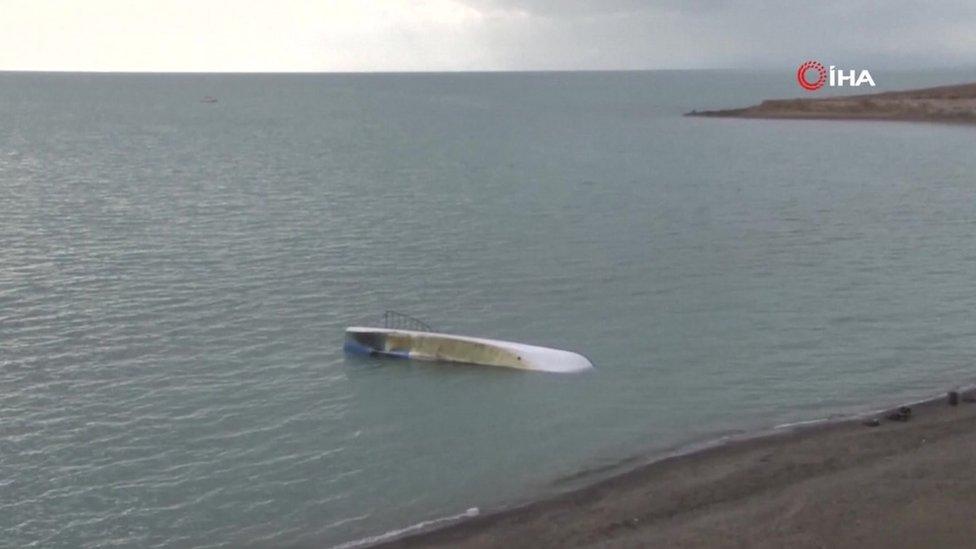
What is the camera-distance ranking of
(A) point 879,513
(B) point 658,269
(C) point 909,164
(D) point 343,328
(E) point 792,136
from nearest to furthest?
(A) point 879,513
(D) point 343,328
(B) point 658,269
(C) point 909,164
(E) point 792,136

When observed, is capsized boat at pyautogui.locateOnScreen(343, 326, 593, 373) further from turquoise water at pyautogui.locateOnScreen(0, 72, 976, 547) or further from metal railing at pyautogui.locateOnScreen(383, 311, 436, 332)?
metal railing at pyautogui.locateOnScreen(383, 311, 436, 332)

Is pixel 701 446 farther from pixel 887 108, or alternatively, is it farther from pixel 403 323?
pixel 887 108

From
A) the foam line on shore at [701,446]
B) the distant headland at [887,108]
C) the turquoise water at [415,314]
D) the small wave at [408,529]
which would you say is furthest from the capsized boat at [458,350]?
the distant headland at [887,108]

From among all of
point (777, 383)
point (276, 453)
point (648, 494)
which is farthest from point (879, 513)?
point (276, 453)

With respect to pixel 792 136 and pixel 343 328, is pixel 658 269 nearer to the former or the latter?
pixel 343 328

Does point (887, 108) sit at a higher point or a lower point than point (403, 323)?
higher

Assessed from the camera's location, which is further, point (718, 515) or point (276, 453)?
point (276, 453)

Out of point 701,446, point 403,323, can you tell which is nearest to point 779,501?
point 701,446
